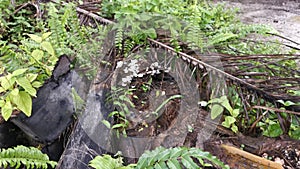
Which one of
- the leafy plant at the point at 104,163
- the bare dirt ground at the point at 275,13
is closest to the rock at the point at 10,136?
the leafy plant at the point at 104,163

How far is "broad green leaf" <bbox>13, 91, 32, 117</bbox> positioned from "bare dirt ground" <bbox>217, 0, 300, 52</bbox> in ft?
9.64

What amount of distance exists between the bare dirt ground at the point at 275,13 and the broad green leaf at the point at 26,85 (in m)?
2.91

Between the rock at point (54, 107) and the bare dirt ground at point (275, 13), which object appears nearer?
the rock at point (54, 107)

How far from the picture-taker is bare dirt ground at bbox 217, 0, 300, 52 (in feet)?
12.3

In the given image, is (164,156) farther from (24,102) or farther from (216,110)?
(24,102)

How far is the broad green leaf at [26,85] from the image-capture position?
6.03ft

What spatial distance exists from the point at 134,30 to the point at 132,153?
2.90 feet

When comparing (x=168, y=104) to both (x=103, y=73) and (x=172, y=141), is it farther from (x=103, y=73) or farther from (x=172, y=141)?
(x=103, y=73)

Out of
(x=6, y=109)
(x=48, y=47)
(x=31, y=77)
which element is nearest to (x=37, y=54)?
(x=48, y=47)

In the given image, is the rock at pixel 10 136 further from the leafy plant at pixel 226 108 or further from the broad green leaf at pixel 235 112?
the broad green leaf at pixel 235 112

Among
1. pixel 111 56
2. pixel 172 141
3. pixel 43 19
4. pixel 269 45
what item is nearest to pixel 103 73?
pixel 111 56

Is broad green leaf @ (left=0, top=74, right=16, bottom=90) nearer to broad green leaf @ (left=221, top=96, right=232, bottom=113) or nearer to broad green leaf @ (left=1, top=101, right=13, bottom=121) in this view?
broad green leaf @ (left=1, top=101, right=13, bottom=121)

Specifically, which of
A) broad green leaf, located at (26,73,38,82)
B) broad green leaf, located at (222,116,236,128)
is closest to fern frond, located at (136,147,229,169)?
broad green leaf, located at (222,116,236,128)

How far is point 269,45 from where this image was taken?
2.72 metres
